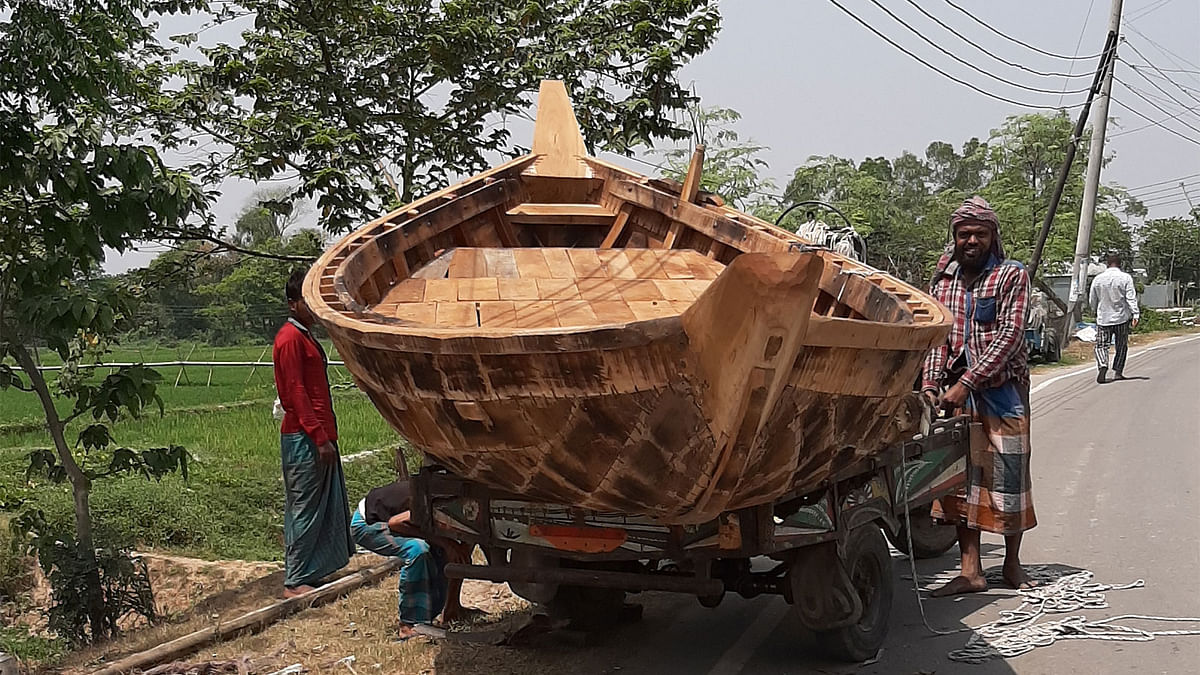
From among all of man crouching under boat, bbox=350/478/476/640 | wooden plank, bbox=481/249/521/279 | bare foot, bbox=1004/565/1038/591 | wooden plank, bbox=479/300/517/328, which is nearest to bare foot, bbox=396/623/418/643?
man crouching under boat, bbox=350/478/476/640

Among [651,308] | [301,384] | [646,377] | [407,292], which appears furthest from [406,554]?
[646,377]

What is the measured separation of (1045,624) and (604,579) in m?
2.17

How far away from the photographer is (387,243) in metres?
4.95

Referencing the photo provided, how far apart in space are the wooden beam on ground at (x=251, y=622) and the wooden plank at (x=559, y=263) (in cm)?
184

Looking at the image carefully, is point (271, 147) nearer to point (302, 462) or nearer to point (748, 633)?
point (302, 462)

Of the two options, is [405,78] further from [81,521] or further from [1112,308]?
[1112,308]

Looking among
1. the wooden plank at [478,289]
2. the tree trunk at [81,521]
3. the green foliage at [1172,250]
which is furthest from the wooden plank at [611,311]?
the green foliage at [1172,250]

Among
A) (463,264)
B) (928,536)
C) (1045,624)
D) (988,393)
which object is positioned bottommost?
(1045,624)

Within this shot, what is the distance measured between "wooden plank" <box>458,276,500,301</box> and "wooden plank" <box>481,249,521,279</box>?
0.13m

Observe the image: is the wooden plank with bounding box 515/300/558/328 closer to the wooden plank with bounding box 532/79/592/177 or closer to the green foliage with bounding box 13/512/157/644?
the wooden plank with bounding box 532/79/592/177

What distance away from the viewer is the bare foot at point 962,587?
511cm

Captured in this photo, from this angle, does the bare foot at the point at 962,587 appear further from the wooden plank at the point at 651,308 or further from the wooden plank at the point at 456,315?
the wooden plank at the point at 456,315

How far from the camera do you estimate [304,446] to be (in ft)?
17.2

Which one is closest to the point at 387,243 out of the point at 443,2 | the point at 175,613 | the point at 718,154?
the point at 175,613
